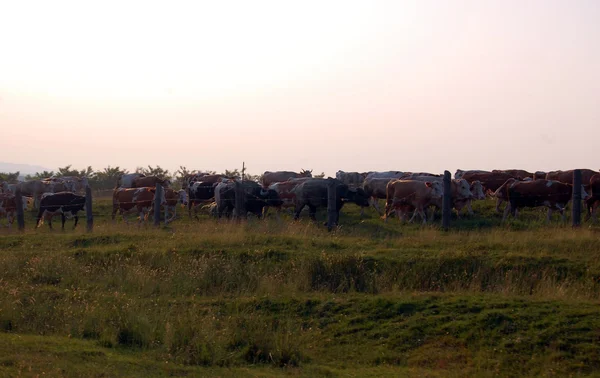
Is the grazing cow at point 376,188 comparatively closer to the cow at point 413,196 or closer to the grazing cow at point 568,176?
the cow at point 413,196

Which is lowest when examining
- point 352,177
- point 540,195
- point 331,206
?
point 331,206

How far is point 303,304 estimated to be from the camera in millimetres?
12109

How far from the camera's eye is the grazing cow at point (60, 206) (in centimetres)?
2584

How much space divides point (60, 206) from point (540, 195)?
1734 cm

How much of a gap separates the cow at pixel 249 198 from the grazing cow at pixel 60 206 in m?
5.33

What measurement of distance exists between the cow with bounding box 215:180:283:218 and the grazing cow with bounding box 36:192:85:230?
5334 millimetres

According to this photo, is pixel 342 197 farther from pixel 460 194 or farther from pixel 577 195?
pixel 577 195

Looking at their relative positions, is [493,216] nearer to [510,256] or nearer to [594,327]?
[510,256]

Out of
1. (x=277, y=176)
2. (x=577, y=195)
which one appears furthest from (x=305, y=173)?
(x=577, y=195)

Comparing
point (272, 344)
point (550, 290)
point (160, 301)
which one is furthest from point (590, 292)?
point (160, 301)

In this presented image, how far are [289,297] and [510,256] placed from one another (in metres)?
5.03

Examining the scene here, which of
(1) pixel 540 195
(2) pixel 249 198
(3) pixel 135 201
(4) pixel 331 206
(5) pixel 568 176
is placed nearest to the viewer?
(4) pixel 331 206

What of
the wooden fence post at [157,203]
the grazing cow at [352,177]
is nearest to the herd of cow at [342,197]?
the wooden fence post at [157,203]

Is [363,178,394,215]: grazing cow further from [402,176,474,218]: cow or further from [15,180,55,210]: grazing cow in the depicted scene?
[15,180,55,210]: grazing cow
